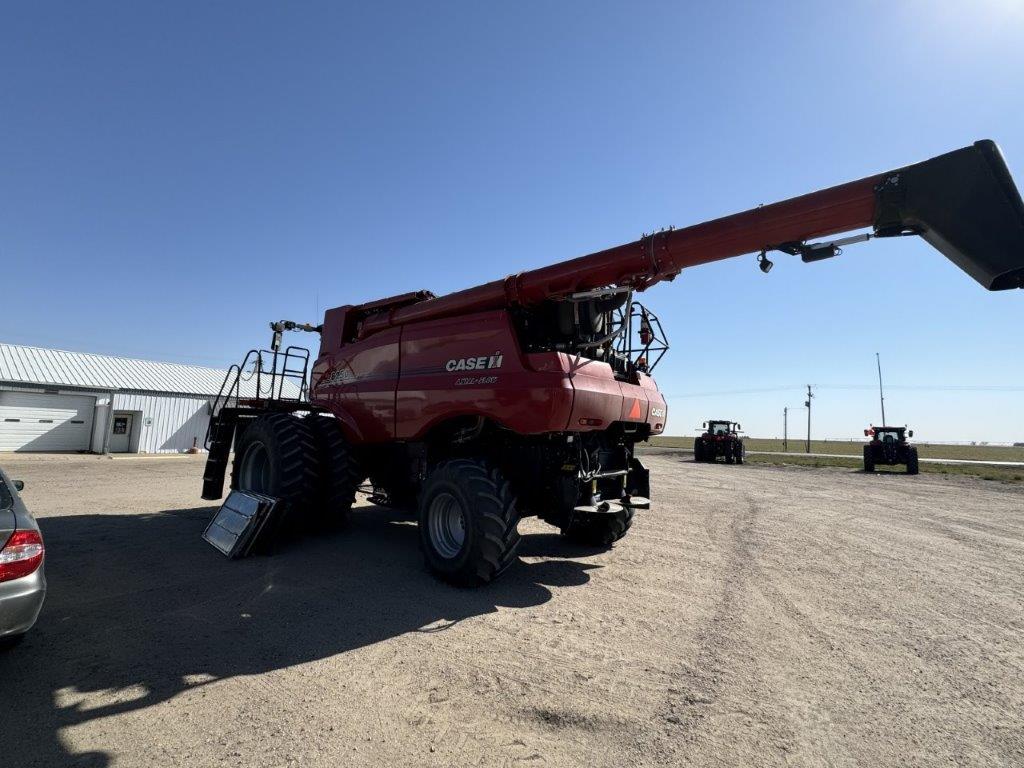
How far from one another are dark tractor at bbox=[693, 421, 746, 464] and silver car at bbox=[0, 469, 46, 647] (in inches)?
1158

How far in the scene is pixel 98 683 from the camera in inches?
128

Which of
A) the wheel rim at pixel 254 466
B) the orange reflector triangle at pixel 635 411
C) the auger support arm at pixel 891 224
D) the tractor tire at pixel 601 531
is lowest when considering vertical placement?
the tractor tire at pixel 601 531

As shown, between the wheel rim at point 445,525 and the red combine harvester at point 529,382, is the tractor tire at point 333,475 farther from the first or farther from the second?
the wheel rim at point 445,525

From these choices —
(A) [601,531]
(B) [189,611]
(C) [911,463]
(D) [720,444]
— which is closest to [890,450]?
(C) [911,463]

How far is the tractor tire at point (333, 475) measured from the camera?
22.8 feet

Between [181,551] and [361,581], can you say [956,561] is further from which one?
[181,551]

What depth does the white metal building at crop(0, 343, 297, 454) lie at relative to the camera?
21.8 meters

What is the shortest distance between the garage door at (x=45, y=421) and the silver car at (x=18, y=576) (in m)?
24.6

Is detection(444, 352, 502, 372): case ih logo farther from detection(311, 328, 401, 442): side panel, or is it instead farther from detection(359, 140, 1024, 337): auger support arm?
detection(359, 140, 1024, 337): auger support arm

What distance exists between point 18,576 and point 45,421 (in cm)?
A: 2551

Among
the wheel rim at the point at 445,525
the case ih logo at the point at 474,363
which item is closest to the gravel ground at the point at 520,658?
the wheel rim at the point at 445,525

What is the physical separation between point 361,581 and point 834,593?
16.3 feet

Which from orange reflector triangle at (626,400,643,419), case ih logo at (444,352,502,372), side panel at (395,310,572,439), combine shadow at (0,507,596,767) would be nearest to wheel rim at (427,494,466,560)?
combine shadow at (0,507,596,767)

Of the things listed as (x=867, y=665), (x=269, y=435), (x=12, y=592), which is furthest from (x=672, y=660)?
(x=269, y=435)
